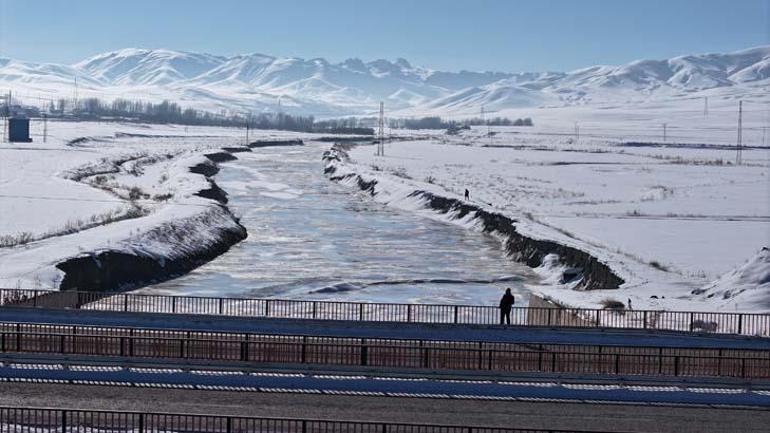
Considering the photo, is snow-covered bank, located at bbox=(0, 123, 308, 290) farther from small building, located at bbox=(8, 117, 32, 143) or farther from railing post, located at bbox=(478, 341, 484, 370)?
small building, located at bbox=(8, 117, 32, 143)

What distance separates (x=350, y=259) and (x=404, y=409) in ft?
81.5

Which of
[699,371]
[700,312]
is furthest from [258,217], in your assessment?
[699,371]

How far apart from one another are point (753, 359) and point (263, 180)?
64049 mm

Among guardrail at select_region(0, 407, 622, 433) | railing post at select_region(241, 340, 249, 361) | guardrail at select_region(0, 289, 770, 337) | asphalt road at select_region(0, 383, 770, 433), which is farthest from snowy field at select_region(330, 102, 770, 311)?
guardrail at select_region(0, 407, 622, 433)

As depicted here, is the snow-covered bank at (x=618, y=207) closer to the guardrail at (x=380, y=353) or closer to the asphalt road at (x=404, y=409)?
the guardrail at (x=380, y=353)

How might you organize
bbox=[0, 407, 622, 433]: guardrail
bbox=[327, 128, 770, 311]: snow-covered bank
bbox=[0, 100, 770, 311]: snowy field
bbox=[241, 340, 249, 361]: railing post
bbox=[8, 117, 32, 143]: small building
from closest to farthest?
bbox=[0, 407, 622, 433]: guardrail, bbox=[241, 340, 249, 361]: railing post, bbox=[0, 100, 770, 311]: snowy field, bbox=[327, 128, 770, 311]: snow-covered bank, bbox=[8, 117, 32, 143]: small building

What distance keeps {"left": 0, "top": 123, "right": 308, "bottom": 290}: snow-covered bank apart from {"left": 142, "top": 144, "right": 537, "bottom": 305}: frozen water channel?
1247 mm

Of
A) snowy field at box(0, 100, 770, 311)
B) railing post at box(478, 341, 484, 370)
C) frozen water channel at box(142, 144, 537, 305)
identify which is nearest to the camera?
railing post at box(478, 341, 484, 370)

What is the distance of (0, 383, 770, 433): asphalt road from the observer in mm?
16984

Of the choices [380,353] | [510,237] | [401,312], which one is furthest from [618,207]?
[380,353]

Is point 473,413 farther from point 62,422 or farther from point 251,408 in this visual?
point 62,422

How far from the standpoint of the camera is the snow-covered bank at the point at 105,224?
34750mm

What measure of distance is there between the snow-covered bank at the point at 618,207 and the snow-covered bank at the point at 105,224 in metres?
12.4

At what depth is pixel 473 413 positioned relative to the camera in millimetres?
17391
